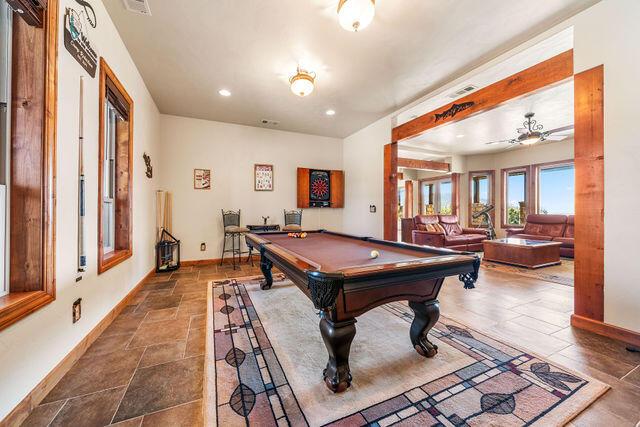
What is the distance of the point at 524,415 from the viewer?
1272 millimetres

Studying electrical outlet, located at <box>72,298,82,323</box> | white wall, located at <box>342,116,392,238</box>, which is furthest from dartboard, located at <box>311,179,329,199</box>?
electrical outlet, located at <box>72,298,82,323</box>

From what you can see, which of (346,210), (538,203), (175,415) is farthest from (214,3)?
(538,203)

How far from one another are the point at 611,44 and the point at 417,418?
3.31 m

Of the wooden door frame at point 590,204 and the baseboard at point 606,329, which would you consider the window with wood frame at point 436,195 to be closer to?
the wooden door frame at point 590,204

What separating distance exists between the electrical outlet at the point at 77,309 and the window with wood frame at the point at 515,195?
33.0 feet

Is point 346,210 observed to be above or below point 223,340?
above

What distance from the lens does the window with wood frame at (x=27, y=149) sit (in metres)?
1.39

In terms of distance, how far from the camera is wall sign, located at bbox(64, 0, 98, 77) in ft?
5.77

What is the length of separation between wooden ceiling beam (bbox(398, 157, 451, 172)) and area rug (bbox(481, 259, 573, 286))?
397 centimetres

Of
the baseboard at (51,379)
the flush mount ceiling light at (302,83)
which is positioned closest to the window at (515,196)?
the flush mount ceiling light at (302,83)

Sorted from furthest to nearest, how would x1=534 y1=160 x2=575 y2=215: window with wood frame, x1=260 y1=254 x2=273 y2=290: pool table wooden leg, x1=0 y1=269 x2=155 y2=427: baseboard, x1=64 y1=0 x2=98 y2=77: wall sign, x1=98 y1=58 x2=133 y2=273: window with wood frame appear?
x1=534 y1=160 x2=575 y2=215: window with wood frame, x1=260 y1=254 x2=273 y2=290: pool table wooden leg, x1=98 y1=58 x2=133 y2=273: window with wood frame, x1=64 y1=0 x2=98 y2=77: wall sign, x1=0 y1=269 x2=155 y2=427: baseboard

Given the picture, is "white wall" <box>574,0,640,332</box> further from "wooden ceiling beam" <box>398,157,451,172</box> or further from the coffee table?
"wooden ceiling beam" <box>398,157,451,172</box>

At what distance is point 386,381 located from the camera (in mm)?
1552

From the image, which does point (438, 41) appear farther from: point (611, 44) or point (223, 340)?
point (223, 340)
